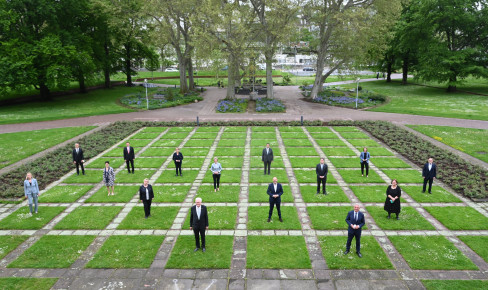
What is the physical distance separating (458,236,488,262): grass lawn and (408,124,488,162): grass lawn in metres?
10.8

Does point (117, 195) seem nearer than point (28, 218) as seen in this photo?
No

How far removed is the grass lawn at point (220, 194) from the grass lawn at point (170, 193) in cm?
75

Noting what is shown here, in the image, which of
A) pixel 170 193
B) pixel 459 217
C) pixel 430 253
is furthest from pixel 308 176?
pixel 430 253

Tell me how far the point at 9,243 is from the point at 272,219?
950 centimetres

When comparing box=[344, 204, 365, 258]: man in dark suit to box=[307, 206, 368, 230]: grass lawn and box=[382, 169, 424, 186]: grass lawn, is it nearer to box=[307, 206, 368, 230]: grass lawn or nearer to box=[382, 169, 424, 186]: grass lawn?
box=[307, 206, 368, 230]: grass lawn

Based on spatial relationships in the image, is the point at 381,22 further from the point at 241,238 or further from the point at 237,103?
the point at 241,238

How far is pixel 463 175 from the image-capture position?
56.8ft

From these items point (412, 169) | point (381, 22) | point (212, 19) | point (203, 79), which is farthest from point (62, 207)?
point (203, 79)

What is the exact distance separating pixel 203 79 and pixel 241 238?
6252 centimetres

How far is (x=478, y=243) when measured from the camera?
11.1 m

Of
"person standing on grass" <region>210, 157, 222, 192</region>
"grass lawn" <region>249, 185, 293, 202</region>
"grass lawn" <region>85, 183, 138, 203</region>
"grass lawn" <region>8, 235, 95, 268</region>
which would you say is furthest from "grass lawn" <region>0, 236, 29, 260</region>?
"grass lawn" <region>249, 185, 293, 202</region>

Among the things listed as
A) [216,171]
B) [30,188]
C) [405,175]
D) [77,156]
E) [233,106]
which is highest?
[233,106]

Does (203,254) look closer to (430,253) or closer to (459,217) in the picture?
(430,253)

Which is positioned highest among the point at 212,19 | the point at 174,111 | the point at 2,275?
the point at 212,19
